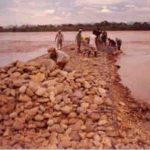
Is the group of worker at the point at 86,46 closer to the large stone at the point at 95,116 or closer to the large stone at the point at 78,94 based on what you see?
the large stone at the point at 78,94

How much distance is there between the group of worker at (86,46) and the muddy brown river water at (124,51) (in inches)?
4.0

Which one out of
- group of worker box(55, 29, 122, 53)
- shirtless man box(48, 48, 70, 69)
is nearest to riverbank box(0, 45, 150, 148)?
shirtless man box(48, 48, 70, 69)

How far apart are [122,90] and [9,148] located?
2567mm

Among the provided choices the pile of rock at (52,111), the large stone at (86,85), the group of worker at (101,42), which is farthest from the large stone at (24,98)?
the group of worker at (101,42)

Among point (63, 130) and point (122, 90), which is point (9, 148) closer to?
point (63, 130)

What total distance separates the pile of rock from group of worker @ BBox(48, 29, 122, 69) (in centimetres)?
50

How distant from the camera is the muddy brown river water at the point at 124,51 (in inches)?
206

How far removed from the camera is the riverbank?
4.01m

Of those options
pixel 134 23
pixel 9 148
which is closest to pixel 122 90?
pixel 134 23

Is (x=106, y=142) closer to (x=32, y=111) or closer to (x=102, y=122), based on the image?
(x=102, y=122)

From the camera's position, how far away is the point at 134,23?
470 centimetres

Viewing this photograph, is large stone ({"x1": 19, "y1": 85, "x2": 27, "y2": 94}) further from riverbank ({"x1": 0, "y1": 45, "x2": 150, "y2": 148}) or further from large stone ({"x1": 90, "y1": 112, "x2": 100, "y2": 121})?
large stone ({"x1": 90, "y1": 112, "x2": 100, "y2": 121})

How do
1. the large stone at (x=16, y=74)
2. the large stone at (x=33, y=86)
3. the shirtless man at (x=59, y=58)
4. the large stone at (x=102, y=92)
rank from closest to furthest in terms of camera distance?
the large stone at (x=33, y=86) → the large stone at (x=102, y=92) → the large stone at (x=16, y=74) → the shirtless man at (x=59, y=58)

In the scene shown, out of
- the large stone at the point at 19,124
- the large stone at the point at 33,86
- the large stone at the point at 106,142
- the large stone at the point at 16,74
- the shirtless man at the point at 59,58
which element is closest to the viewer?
the large stone at the point at 106,142
